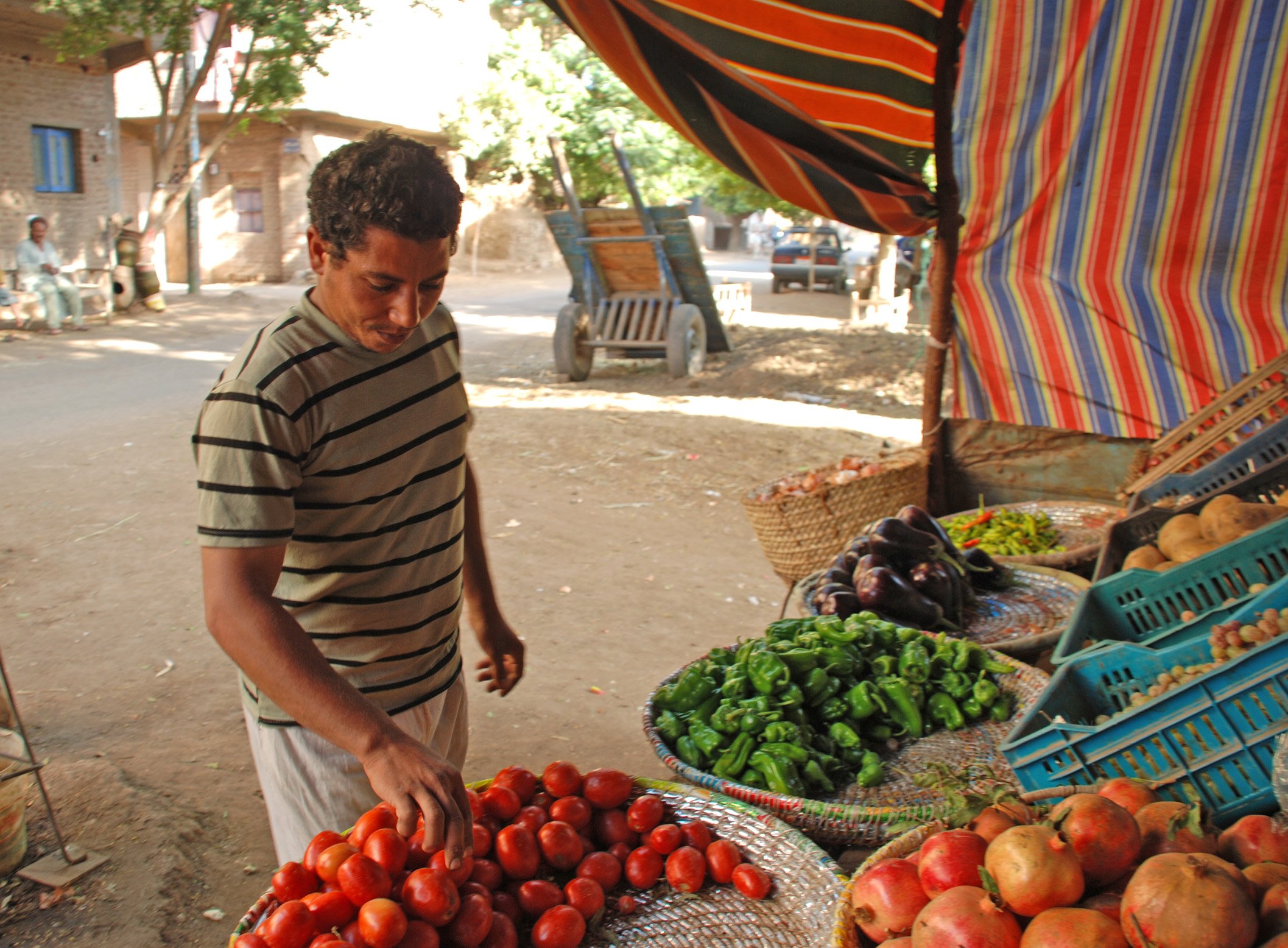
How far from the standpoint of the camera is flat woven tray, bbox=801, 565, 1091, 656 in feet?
10.7

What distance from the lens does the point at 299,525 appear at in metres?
1.77

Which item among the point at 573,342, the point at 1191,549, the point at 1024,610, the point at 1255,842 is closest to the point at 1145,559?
the point at 1191,549

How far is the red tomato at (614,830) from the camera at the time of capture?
6.94ft

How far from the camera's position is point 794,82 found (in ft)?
14.5

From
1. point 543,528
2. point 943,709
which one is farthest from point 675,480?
point 943,709

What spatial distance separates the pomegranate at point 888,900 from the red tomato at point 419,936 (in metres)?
0.74

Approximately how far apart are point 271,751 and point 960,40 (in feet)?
12.8

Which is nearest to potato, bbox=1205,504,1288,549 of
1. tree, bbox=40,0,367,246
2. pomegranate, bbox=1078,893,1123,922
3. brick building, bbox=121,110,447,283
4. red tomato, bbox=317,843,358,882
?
pomegranate, bbox=1078,893,1123,922

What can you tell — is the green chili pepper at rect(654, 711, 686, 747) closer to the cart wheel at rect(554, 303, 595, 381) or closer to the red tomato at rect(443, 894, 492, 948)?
the red tomato at rect(443, 894, 492, 948)

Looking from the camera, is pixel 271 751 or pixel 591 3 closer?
pixel 271 751

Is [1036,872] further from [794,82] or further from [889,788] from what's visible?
[794,82]

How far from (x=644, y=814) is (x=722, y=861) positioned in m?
0.19

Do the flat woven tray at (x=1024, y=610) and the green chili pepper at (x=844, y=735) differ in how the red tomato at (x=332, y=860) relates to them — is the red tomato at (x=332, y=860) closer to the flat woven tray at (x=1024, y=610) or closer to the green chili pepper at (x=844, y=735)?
the green chili pepper at (x=844, y=735)

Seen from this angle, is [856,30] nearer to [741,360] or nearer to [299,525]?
[299,525]
